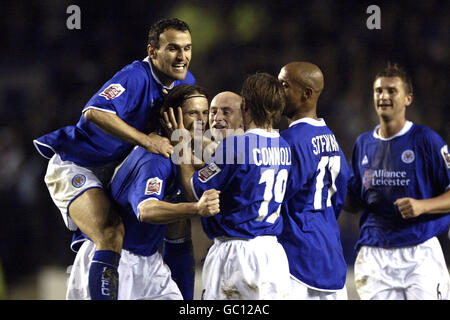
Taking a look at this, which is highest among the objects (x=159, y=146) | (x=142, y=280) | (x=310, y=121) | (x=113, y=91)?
(x=113, y=91)

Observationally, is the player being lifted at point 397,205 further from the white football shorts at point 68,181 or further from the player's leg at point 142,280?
the white football shorts at point 68,181

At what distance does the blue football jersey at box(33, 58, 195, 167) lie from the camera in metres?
3.79

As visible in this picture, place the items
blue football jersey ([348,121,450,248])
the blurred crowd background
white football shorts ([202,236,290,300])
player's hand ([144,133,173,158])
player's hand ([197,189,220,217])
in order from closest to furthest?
player's hand ([197,189,220,217]), white football shorts ([202,236,290,300]), player's hand ([144,133,173,158]), blue football jersey ([348,121,450,248]), the blurred crowd background

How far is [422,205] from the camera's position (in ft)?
13.0

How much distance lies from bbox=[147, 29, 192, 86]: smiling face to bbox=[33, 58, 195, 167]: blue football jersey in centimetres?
9

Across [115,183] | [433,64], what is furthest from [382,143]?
[433,64]

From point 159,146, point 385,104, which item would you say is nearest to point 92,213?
point 159,146

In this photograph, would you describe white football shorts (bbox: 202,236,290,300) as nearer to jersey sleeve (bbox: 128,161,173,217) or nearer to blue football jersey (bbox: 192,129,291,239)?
blue football jersey (bbox: 192,129,291,239)

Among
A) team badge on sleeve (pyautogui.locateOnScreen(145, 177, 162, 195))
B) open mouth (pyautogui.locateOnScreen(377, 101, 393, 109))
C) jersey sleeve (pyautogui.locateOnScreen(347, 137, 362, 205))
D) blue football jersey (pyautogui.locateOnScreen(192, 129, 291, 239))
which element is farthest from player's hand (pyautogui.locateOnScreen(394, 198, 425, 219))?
team badge on sleeve (pyautogui.locateOnScreen(145, 177, 162, 195))

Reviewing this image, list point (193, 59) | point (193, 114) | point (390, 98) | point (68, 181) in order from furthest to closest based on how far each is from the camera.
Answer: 1. point (193, 59)
2. point (390, 98)
3. point (68, 181)
4. point (193, 114)

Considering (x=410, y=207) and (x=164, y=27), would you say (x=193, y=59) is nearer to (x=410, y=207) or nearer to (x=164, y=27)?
(x=164, y=27)

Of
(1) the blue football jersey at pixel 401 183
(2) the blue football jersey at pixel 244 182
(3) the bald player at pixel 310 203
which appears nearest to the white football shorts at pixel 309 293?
(3) the bald player at pixel 310 203

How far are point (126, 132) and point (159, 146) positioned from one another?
224mm

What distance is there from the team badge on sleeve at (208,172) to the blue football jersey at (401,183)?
1.51 metres
